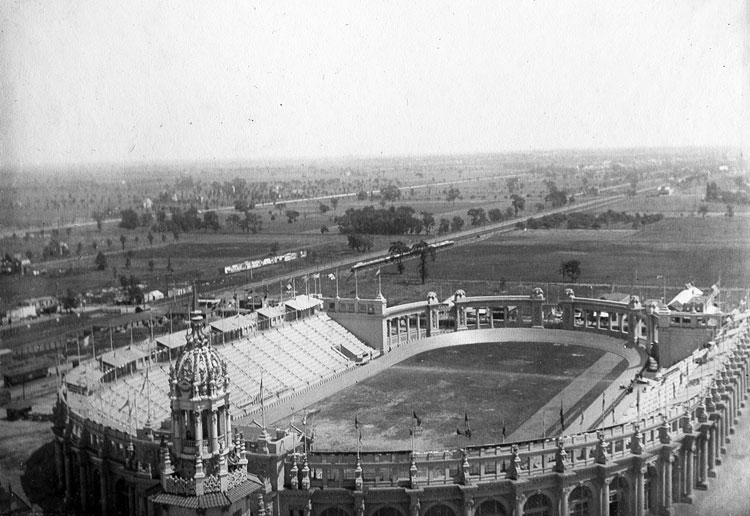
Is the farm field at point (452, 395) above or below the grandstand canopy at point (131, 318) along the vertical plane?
below

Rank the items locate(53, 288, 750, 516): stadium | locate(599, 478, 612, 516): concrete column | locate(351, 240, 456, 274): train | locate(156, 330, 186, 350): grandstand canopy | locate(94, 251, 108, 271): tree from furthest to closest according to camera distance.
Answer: locate(351, 240, 456, 274): train, locate(94, 251, 108, 271): tree, locate(156, 330, 186, 350): grandstand canopy, locate(599, 478, 612, 516): concrete column, locate(53, 288, 750, 516): stadium

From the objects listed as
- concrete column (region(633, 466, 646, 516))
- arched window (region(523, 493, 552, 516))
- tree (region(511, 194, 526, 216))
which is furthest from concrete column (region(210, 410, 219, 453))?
tree (region(511, 194, 526, 216))

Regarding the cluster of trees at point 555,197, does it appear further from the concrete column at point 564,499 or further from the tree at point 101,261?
the concrete column at point 564,499

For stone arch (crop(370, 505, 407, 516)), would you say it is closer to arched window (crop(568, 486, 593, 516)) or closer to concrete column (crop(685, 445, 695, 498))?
arched window (crop(568, 486, 593, 516))

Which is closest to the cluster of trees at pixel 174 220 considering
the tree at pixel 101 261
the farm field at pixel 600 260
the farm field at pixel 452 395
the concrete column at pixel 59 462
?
the tree at pixel 101 261

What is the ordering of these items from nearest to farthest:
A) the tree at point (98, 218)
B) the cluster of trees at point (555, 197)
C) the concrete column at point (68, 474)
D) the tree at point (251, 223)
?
the concrete column at point (68, 474)
the tree at point (98, 218)
the tree at point (251, 223)
the cluster of trees at point (555, 197)

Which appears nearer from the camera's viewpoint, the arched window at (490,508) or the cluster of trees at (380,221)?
the arched window at (490,508)

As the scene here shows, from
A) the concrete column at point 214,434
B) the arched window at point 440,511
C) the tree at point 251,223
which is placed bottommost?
the arched window at point 440,511

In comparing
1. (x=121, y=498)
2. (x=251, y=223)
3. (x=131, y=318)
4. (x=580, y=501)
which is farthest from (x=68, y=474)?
(x=251, y=223)
